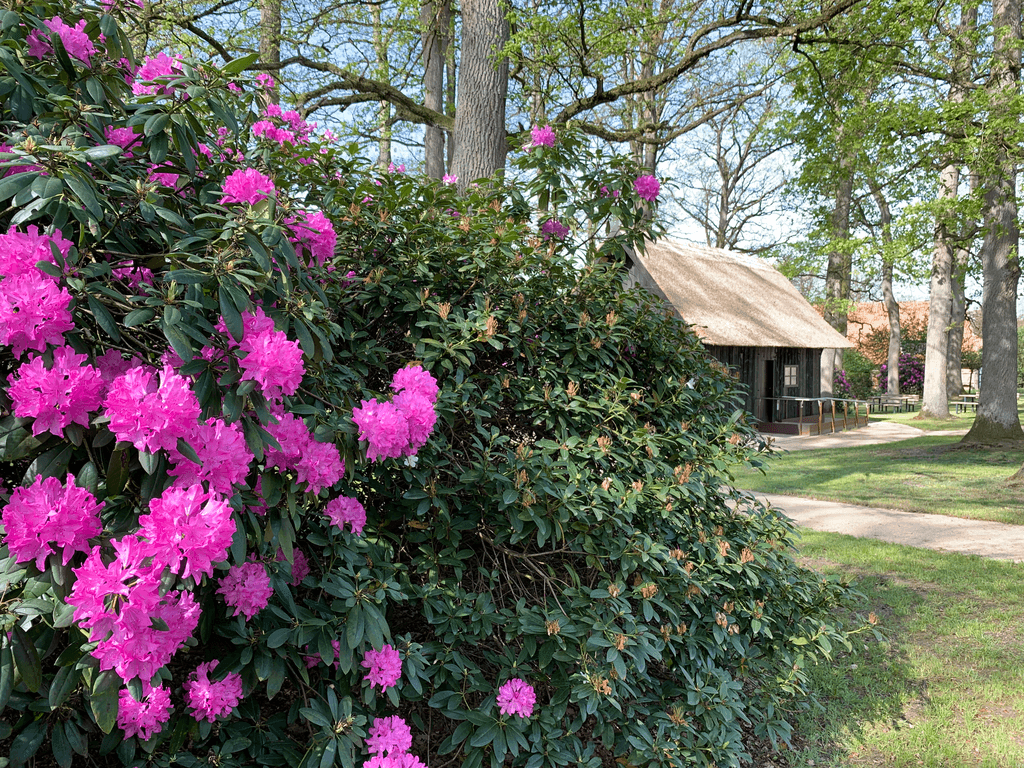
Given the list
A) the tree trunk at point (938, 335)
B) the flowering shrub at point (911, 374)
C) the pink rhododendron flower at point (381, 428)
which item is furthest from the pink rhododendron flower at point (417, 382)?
the flowering shrub at point (911, 374)

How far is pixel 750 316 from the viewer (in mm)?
18500

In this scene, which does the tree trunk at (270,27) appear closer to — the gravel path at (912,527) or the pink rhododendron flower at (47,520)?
the gravel path at (912,527)

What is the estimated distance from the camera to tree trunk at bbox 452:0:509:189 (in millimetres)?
6141

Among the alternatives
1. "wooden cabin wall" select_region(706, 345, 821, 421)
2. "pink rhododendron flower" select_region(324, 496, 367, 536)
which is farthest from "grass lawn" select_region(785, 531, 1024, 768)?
"wooden cabin wall" select_region(706, 345, 821, 421)

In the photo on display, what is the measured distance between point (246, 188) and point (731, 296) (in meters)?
18.8

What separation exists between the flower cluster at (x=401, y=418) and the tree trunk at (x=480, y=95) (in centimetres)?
455

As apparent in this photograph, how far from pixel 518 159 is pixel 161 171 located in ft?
6.52

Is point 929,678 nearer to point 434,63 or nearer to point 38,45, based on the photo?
point 38,45

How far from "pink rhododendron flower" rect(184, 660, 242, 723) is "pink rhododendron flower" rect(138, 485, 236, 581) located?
2.23 ft

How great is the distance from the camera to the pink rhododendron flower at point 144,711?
5.05 feet

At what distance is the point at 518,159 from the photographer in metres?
3.41

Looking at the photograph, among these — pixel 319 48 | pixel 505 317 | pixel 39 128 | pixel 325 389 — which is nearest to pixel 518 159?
pixel 505 317

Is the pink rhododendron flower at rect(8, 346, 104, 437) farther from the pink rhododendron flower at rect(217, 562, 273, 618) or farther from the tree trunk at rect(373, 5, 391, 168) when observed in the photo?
the tree trunk at rect(373, 5, 391, 168)

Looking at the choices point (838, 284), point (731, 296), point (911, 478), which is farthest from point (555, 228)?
point (838, 284)
